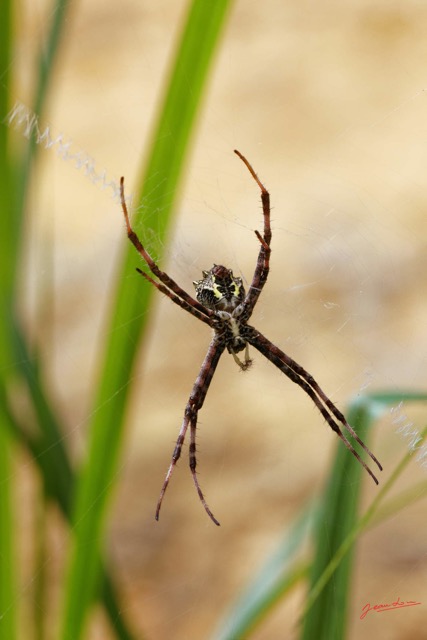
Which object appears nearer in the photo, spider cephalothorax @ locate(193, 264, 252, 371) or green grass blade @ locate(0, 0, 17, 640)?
green grass blade @ locate(0, 0, 17, 640)

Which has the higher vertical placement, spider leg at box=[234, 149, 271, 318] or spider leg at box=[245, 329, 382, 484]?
spider leg at box=[234, 149, 271, 318]

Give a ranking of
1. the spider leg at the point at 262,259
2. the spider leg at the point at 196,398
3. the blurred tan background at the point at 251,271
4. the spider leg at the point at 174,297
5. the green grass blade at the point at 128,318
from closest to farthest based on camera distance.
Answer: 1. the green grass blade at the point at 128,318
2. the spider leg at the point at 174,297
3. the spider leg at the point at 262,259
4. the spider leg at the point at 196,398
5. the blurred tan background at the point at 251,271

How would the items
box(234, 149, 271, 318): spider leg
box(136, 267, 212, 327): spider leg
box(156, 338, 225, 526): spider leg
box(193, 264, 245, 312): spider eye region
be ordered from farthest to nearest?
box(156, 338, 225, 526): spider leg, box(193, 264, 245, 312): spider eye region, box(234, 149, 271, 318): spider leg, box(136, 267, 212, 327): spider leg

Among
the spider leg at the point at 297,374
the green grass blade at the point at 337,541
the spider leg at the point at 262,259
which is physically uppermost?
the spider leg at the point at 262,259

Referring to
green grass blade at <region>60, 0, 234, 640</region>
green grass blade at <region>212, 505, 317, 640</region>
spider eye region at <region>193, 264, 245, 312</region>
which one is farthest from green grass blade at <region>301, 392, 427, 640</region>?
spider eye region at <region>193, 264, 245, 312</region>

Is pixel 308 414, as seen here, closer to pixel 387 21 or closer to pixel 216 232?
pixel 216 232

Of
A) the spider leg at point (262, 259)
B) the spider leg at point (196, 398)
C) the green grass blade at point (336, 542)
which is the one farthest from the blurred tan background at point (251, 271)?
the green grass blade at point (336, 542)

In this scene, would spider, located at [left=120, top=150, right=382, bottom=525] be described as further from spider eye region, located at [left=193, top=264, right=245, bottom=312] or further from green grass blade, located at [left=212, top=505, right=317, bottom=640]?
green grass blade, located at [left=212, top=505, right=317, bottom=640]

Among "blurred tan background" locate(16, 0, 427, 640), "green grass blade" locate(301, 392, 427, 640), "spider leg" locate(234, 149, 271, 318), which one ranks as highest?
"blurred tan background" locate(16, 0, 427, 640)

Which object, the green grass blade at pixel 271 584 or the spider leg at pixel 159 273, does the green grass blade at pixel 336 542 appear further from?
the spider leg at pixel 159 273
